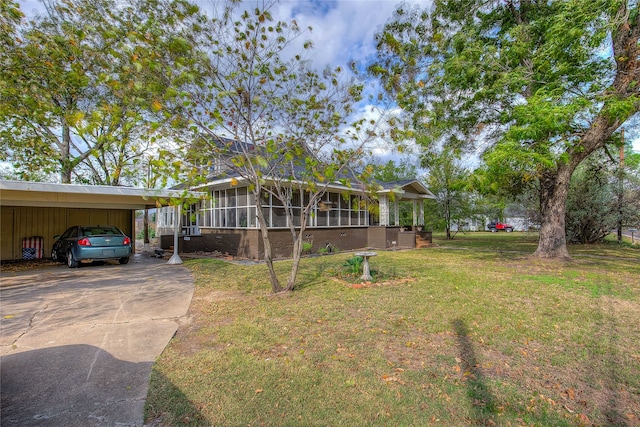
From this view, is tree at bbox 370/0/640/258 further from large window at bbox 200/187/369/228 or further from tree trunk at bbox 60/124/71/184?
tree trunk at bbox 60/124/71/184

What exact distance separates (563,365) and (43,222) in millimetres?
16835

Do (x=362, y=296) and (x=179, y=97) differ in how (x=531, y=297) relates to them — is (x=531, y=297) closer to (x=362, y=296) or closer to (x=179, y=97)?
(x=362, y=296)

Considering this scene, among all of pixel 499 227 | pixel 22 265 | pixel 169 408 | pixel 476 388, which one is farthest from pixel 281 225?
pixel 499 227

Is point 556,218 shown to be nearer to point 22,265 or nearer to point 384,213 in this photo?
point 384,213

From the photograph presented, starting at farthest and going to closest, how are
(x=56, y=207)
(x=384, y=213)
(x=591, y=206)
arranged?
(x=591, y=206)
(x=384, y=213)
(x=56, y=207)

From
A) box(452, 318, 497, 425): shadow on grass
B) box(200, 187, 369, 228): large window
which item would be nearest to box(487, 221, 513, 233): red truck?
box(200, 187, 369, 228): large window

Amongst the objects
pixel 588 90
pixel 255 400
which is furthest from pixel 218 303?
pixel 588 90

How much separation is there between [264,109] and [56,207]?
11.6m

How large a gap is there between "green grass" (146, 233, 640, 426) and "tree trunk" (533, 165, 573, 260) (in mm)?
4658

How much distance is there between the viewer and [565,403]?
2502mm

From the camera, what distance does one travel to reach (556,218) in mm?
10438

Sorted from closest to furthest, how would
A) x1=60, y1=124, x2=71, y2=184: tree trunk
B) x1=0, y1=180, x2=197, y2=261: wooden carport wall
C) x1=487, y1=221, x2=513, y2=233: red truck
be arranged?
x1=0, y1=180, x2=197, y2=261: wooden carport wall, x1=60, y1=124, x2=71, y2=184: tree trunk, x1=487, y1=221, x2=513, y2=233: red truck

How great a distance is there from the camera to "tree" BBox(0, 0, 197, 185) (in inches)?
192

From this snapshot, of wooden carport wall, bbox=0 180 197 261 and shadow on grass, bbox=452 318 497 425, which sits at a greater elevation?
wooden carport wall, bbox=0 180 197 261
